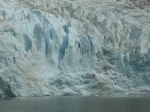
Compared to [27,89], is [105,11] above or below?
above

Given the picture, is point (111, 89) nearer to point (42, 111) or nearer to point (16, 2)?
point (42, 111)

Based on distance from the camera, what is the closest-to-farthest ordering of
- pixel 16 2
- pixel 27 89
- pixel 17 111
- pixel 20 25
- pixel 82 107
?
pixel 17 111
pixel 82 107
pixel 27 89
pixel 20 25
pixel 16 2

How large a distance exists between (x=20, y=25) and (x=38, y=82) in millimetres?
6199

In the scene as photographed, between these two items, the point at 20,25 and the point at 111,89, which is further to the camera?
the point at 20,25

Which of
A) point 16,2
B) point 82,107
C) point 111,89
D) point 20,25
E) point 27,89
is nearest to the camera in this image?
point 82,107

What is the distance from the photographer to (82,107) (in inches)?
842

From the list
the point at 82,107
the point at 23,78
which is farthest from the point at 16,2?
the point at 82,107

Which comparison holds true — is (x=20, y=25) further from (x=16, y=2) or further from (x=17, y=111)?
(x=17, y=111)

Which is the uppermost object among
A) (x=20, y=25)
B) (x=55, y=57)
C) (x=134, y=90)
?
(x=20, y=25)

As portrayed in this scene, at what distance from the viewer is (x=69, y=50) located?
3152 cm

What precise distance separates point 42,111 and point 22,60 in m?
10.2

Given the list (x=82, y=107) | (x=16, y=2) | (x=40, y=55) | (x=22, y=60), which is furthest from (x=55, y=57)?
(x=82, y=107)

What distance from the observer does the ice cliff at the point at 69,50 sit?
29.3 meters

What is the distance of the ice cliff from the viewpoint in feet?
96.1
